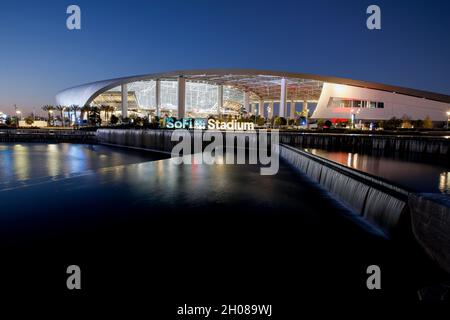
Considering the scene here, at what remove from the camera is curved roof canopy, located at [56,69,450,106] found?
47594 mm

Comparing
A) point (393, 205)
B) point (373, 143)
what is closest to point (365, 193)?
point (393, 205)

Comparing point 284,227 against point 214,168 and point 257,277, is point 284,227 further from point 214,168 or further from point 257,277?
point 214,168

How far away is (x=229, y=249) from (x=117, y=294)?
83.8 inches

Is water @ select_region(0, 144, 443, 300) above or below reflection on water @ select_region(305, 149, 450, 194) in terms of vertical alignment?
below

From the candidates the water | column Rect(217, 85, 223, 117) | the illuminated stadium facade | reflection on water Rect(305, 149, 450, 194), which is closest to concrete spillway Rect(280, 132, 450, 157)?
reflection on water Rect(305, 149, 450, 194)

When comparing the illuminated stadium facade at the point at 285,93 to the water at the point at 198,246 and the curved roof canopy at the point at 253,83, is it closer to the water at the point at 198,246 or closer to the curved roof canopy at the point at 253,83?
the curved roof canopy at the point at 253,83

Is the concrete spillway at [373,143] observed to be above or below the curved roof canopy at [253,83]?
below

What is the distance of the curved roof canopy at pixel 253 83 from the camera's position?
47594 mm

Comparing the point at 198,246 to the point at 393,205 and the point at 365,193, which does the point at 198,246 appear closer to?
the point at 393,205

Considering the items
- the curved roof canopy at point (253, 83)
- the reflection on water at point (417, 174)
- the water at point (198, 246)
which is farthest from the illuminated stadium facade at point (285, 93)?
the water at point (198, 246)

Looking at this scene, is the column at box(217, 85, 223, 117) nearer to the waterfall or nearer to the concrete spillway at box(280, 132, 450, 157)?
the concrete spillway at box(280, 132, 450, 157)

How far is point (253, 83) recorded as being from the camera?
56094mm

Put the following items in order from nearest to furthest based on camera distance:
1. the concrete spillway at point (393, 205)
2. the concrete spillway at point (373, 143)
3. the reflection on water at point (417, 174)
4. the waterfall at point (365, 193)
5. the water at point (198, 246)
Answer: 1. the water at point (198, 246)
2. the concrete spillway at point (393, 205)
3. the waterfall at point (365, 193)
4. the reflection on water at point (417, 174)
5. the concrete spillway at point (373, 143)
